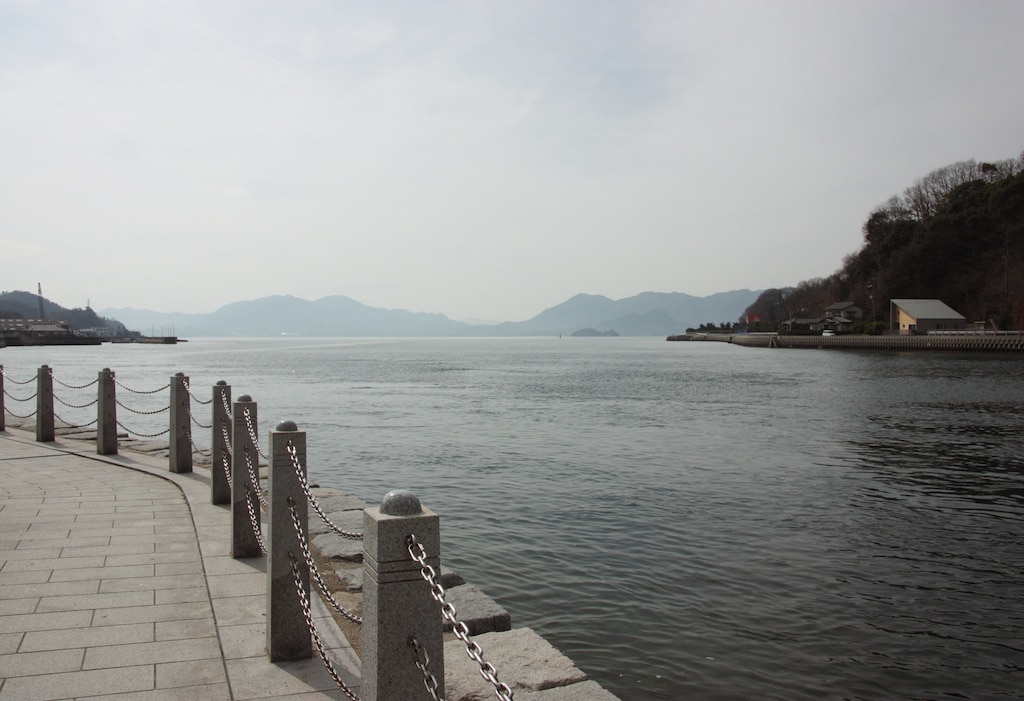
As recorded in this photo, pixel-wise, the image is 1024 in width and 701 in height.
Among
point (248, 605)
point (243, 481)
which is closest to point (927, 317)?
point (243, 481)

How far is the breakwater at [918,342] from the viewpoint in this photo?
262ft

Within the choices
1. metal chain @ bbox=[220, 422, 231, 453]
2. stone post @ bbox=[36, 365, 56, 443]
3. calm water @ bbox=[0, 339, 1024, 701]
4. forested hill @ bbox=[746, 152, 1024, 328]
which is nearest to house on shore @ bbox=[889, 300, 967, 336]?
forested hill @ bbox=[746, 152, 1024, 328]

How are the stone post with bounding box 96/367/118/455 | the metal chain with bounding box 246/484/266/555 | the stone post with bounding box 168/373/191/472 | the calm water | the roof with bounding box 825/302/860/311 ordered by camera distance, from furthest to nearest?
the roof with bounding box 825/302/860/311 < the stone post with bounding box 96/367/118/455 < the stone post with bounding box 168/373/191/472 < the calm water < the metal chain with bounding box 246/484/266/555

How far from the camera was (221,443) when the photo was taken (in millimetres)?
8289

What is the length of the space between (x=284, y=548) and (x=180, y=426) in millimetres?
6959

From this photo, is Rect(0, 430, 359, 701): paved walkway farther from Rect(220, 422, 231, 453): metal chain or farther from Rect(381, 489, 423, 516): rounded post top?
Rect(381, 489, 423, 516): rounded post top

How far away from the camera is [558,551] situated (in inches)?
417

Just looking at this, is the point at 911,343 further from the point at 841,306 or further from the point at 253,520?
the point at 253,520

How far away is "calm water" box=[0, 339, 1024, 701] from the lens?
7.30 metres

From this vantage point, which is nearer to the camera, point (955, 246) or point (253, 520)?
point (253, 520)

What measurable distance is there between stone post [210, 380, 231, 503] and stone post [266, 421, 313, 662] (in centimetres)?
347

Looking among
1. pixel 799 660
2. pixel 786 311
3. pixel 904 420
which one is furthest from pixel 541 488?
pixel 786 311

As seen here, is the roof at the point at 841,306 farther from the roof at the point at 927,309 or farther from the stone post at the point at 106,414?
the stone post at the point at 106,414

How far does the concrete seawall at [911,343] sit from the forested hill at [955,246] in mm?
11993
